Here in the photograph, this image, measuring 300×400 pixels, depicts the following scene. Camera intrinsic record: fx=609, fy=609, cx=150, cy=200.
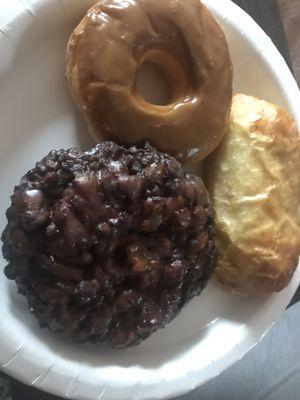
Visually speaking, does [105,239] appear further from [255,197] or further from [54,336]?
[255,197]

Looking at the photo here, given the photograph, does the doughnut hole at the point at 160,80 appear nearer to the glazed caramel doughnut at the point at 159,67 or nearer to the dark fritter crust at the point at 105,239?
the glazed caramel doughnut at the point at 159,67

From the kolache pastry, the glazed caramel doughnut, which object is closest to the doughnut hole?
the glazed caramel doughnut

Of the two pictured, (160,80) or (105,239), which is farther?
(160,80)

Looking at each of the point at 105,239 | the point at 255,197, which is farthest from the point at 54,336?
the point at 255,197

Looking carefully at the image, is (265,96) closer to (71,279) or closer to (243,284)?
(243,284)

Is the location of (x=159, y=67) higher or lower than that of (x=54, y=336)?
higher

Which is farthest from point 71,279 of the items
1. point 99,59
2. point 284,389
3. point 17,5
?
point 284,389

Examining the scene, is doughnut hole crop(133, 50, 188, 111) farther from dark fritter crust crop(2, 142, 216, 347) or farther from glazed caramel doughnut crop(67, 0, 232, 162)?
dark fritter crust crop(2, 142, 216, 347)
